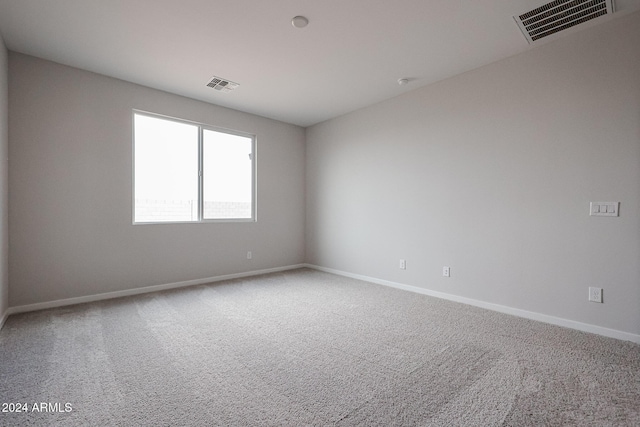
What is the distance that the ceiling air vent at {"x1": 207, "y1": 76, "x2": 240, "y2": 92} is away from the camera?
370 centimetres

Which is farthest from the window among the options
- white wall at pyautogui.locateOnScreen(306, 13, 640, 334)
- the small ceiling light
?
the small ceiling light

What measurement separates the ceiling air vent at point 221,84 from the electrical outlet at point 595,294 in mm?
4461

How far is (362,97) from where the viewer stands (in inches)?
169

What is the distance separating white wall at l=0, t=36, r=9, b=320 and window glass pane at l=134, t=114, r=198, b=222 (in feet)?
3.86

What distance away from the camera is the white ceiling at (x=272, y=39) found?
7.83 ft

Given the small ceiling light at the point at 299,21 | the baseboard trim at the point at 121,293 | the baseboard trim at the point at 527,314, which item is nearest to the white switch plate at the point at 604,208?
the baseboard trim at the point at 527,314

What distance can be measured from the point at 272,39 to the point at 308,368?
2.90 metres

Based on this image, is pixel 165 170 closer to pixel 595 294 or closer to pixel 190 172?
pixel 190 172

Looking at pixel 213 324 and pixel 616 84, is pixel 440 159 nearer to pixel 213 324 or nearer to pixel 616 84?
pixel 616 84

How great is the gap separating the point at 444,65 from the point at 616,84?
1.52 metres

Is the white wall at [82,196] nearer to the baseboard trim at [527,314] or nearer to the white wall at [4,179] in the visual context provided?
the white wall at [4,179]

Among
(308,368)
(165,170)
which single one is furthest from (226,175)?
(308,368)

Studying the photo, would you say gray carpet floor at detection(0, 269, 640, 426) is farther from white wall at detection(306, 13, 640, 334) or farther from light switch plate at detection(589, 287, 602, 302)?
white wall at detection(306, 13, 640, 334)

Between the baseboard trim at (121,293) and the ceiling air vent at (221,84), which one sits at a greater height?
the ceiling air vent at (221,84)
